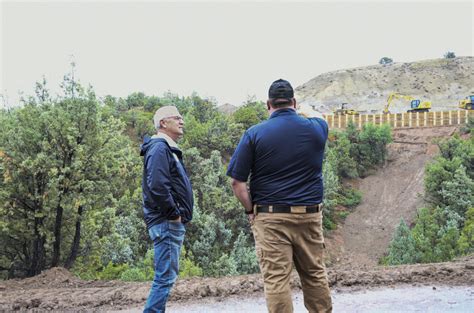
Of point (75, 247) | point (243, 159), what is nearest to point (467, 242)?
point (75, 247)

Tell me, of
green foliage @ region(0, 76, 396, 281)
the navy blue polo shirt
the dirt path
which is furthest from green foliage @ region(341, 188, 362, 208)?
the navy blue polo shirt

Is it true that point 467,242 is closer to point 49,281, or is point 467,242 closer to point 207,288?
point 207,288

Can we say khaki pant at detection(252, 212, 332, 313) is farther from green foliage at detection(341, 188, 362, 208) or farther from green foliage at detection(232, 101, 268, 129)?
green foliage at detection(232, 101, 268, 129)

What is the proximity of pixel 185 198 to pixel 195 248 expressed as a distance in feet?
67.7

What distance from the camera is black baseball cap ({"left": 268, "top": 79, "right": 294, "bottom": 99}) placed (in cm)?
336

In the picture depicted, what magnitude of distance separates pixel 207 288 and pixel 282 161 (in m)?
3.64

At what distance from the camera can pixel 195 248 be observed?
79.0ft

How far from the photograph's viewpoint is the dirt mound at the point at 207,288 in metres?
6.22

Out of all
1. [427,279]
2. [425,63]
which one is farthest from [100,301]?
[425,63]

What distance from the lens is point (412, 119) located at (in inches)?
1978

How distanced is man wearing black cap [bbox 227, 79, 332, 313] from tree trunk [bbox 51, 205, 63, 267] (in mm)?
11681

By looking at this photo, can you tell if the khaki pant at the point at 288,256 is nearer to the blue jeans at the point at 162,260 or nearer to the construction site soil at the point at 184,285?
the blue jeans at the point at 162,260

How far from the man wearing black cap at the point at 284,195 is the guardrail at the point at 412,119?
149 ft

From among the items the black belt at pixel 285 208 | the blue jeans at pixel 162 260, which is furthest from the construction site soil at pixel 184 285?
the black belt at pixel 285 208
